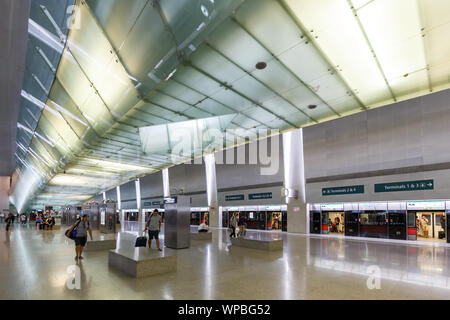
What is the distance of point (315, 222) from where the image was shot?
72.2ft

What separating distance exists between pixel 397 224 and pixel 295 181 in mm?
7941

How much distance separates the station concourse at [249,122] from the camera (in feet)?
23.0

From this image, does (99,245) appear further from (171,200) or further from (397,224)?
(397,224)

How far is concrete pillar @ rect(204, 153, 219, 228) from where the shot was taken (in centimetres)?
3104

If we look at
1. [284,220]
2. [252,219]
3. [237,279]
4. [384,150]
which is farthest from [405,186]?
[237,279]

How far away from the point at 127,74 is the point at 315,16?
6.60 metres

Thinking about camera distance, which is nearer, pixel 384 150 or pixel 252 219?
pixel 384 150

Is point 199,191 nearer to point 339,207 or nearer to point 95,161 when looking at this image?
point 95,161

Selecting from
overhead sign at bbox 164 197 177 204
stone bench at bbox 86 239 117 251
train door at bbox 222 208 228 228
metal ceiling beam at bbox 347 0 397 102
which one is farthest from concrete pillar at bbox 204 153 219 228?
metal ceiling beam at bbox 347 0 397 102

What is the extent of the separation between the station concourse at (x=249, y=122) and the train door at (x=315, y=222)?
124mm

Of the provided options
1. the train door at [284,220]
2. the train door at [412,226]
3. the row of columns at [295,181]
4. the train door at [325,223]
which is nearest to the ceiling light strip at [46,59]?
the row of columns at [295,181]

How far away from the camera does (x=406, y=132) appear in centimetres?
1716

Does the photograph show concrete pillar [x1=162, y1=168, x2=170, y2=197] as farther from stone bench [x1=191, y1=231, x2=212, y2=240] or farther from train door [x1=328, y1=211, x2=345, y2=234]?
train door [x1=328, y1=211, x2=345, y2=234]

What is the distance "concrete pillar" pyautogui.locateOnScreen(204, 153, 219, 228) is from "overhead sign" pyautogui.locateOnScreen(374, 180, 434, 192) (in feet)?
57.3
